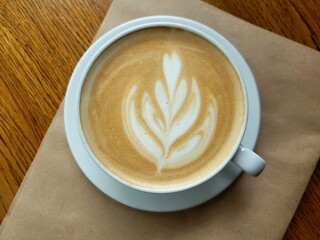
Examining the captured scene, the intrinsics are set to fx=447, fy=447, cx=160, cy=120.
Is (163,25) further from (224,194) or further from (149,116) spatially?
(224,194)

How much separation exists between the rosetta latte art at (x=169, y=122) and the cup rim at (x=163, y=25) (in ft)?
0.17

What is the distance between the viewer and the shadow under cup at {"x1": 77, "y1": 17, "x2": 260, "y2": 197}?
809 mm

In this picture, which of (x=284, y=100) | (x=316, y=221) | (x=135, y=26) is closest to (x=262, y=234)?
(x=316, y=221)

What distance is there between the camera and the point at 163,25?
0.81 meters

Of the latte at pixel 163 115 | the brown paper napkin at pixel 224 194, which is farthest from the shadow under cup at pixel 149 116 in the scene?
the brown paper napkin at pixel 224 194

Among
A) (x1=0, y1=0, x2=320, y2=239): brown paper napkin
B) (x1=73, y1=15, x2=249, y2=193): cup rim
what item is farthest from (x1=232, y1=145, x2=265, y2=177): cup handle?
(x1=0, y1=0, x2=320, y2=239): brown paper napkin

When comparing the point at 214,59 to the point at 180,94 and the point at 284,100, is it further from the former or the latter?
the point at 284,100

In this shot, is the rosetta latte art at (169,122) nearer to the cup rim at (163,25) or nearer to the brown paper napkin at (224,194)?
the cup rim at (163,25)

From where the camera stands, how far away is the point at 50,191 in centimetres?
93

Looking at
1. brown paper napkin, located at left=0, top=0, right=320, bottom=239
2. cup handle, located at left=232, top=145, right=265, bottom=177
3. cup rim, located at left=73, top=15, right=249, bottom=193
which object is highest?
cup rim, located at left=73, top=15, right=249, bottom=193

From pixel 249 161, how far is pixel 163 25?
29cm

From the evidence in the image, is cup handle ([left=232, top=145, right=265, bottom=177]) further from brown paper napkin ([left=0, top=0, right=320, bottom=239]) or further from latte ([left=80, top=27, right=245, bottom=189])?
brown paper napkin ([left=0, top=0, right=320, bottom=239])

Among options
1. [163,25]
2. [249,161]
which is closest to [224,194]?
[249,161]

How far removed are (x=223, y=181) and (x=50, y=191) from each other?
36 cm
